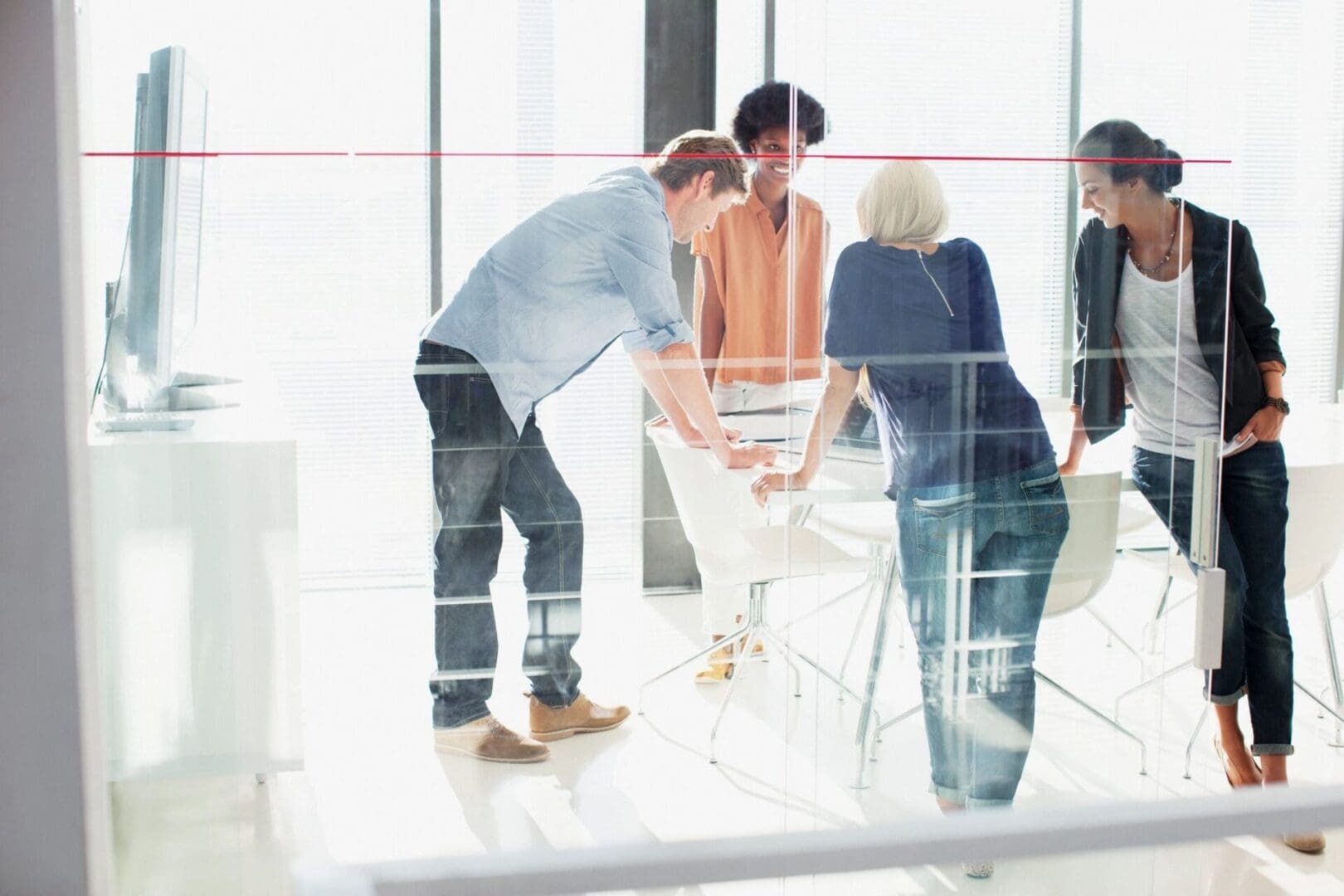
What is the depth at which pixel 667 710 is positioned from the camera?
7.48 feet

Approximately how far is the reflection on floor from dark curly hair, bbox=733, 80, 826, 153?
736 mm

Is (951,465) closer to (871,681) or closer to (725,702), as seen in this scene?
(871,681)

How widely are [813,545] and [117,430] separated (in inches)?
43.3

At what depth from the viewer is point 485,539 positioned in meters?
2.21

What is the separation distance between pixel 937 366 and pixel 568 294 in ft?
2.10

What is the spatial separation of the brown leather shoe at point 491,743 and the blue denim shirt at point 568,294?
19.2 inches

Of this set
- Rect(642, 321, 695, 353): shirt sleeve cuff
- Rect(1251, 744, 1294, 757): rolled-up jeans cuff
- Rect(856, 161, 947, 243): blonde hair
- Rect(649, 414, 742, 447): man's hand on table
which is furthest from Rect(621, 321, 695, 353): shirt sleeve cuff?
Rect(1251, 744, 1294, 757): rolled-up jeans cuff

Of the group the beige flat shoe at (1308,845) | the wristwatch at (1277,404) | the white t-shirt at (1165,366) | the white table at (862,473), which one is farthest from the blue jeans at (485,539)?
the beige flat shoe at (1308,845)

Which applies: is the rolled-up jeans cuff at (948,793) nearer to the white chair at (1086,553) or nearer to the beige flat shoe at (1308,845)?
the white chair at (1086,553)

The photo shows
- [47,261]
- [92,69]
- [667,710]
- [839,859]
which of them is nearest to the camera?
[839,859]

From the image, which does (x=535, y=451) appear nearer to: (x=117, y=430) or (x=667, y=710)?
(x=667, y=710)

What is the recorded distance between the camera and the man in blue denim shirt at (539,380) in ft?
7.13

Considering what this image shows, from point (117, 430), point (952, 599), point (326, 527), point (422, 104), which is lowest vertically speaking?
point (952, 599)

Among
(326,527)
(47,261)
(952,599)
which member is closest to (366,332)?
(326,527)
